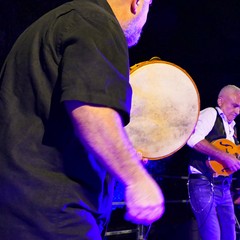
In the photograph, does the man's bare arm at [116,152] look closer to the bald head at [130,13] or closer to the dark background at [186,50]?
the bald head at [130,13]

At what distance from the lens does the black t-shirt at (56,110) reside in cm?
112

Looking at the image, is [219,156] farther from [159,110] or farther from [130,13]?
[130,13]

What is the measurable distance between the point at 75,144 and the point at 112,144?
0.13 metres

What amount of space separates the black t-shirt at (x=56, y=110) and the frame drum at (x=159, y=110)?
1163 millimetres

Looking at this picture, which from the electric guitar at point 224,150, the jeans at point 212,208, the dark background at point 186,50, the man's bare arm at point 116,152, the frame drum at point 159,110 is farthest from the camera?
the dark background at point 186,50

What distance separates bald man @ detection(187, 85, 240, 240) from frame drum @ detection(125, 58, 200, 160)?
173 cm

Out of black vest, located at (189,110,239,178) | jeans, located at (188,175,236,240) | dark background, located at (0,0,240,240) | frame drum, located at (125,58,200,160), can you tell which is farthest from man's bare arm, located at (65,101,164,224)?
dark background, located at (0,0,240,240)

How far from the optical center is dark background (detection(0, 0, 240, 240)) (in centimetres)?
651

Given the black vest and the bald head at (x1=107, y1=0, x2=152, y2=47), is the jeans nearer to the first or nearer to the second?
the black vest

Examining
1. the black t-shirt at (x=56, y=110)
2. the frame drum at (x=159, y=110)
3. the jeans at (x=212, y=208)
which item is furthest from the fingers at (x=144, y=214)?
the jeans at (x=212, y=208)

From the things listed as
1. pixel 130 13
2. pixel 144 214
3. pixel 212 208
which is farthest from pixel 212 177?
pixel 144 214

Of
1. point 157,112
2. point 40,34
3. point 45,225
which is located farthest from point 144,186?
point 157,112

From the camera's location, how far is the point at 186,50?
7.05 m

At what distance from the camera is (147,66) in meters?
2.63
